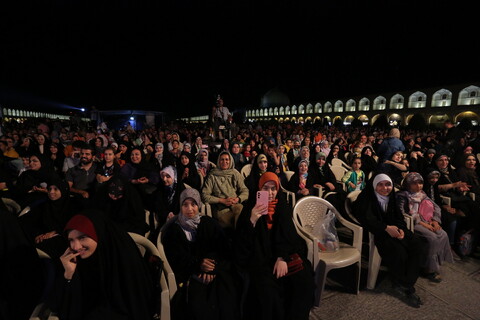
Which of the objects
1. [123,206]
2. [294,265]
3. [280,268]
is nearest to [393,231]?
[294,265]

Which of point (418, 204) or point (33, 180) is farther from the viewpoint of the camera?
point (33, 180)

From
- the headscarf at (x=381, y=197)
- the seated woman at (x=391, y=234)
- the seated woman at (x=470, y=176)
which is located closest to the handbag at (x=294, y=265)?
the seated woman at (x=391, y=234)

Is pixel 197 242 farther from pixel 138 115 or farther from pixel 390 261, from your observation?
pixel 138 115

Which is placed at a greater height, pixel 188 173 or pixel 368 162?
pixel 368 162

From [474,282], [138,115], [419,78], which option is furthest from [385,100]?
[474,282]

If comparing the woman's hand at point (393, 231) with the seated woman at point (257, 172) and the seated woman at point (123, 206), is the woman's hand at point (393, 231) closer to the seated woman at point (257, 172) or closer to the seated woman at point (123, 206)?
the seated woman at point (257, 172)

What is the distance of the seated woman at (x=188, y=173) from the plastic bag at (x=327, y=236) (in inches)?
97.4

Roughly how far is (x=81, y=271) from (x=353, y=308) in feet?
8.12

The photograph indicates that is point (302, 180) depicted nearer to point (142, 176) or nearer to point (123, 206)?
point (142, 176)

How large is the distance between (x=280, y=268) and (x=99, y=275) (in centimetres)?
147

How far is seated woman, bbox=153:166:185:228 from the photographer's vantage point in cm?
360

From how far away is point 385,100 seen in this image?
41.6 metres

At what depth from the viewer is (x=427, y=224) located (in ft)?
9.95

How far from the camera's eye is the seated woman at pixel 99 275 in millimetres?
1775
